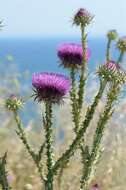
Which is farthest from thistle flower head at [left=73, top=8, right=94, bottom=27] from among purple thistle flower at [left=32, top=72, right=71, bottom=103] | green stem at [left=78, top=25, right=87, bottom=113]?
purple thistle flower at [left=32, top=72, right=71, bottom=103]

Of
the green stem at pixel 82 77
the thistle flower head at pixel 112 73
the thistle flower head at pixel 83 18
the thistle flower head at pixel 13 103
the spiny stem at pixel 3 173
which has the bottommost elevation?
the spiny stem at pixel 3 173

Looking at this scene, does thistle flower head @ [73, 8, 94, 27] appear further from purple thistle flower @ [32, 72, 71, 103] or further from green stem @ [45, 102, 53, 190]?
green stem @ [45, 102, 53, 190]

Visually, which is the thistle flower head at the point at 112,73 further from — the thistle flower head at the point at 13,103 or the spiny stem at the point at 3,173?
the spiny stem at the point at 3,173

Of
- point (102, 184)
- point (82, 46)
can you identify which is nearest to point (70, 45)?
point (82, 46)

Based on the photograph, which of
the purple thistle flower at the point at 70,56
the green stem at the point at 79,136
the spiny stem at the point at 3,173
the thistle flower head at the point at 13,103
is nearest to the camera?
the spiny stem at the point at 3,173

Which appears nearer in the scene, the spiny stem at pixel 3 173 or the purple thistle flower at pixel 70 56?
the spiny stem at pixel 3 173

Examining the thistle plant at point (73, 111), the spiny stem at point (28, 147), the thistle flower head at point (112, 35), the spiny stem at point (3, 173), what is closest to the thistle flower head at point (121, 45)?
the thistle flower head at point (112, 35)

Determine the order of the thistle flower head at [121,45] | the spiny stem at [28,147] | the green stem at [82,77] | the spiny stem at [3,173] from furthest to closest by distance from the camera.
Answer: the thistle flower head at [121,45] < the green stem at [82,77] < the spiny stem at [28,147] < the spiny stem at [3,173]
